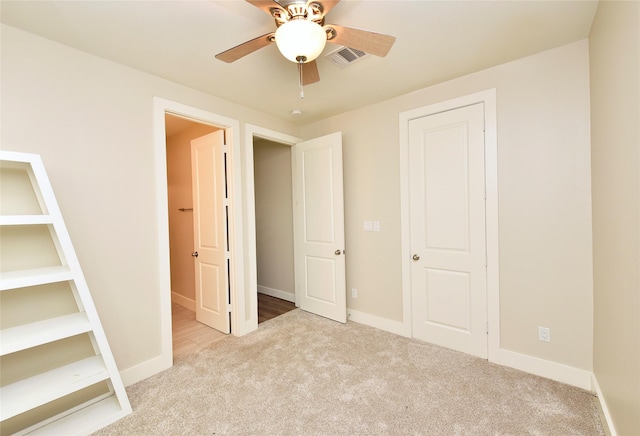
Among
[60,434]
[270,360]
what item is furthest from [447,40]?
[60,434]

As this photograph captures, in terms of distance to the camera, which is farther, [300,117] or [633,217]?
A: [300,117]

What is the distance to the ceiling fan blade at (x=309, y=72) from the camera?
5.77 feet

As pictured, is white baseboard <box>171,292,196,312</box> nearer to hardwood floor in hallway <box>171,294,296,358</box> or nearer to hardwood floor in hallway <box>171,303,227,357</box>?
hardwood floor in hallway <box>171,294,296,358</box>

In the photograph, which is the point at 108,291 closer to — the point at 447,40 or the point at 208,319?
the point at 208,319

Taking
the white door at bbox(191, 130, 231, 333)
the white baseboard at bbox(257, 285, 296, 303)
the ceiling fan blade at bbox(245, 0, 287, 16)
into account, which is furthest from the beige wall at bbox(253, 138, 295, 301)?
the ceiling fan blade at bbox(245, 0, 287, 16)

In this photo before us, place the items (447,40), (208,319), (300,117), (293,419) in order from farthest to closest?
(300,117)
(208,319)
(447,40)
(293,419)

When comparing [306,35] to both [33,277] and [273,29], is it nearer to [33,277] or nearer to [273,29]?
[273,29]

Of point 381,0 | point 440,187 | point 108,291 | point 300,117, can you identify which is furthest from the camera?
point 300,117

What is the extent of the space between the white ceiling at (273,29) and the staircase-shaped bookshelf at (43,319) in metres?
0.88

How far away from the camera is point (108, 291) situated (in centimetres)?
205

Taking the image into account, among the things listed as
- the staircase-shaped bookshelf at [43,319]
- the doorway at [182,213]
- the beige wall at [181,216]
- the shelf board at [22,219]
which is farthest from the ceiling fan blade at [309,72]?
the beige wall at [181,216]

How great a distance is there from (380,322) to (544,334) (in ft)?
4.76

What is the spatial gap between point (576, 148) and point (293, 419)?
2.73 meters

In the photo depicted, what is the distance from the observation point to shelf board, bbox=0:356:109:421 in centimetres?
144
